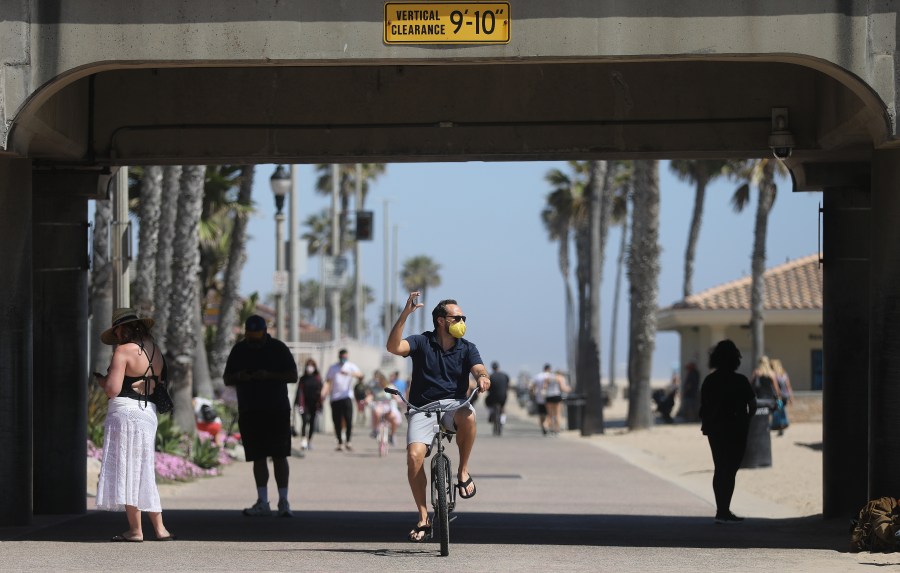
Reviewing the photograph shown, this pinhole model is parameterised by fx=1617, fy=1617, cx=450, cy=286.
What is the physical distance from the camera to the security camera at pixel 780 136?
1433 cm

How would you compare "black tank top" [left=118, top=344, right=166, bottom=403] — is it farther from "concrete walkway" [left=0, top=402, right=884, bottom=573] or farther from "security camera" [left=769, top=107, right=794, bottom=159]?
"security camera" [left=769, top=107, right=794, bottom=159]

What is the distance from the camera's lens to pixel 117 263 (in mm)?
19984

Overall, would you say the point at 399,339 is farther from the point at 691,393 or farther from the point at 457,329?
the point at 691,393

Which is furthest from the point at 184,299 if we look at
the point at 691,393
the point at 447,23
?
the point at 691,393

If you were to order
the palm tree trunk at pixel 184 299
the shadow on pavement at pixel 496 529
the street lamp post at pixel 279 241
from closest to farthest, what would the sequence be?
the shadow on pavement at pixel 496 529, the palm tree trunk at pixel 184 299, the street lamp post at pixel 279 241

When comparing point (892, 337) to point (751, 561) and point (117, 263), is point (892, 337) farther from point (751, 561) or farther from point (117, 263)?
point (117, 263)

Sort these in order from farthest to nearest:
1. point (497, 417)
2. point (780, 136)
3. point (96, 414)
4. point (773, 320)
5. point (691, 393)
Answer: point (773, 320) → point (691, 393) → point (497, 417) → point (96, 414) → point (780, 136)

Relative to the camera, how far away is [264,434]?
600 inches

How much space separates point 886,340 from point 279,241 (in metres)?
23.9

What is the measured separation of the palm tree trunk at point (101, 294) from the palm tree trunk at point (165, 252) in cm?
338

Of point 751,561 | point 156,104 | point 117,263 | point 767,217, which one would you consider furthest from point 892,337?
point 767,217

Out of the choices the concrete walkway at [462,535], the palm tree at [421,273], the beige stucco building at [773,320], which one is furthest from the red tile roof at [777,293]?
the palm tree at [421,273]

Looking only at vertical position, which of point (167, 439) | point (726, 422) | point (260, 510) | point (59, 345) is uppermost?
point (59, 345)

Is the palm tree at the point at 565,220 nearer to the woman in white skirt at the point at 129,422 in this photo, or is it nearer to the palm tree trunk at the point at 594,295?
the palm tree trunk at the point at 594,295
